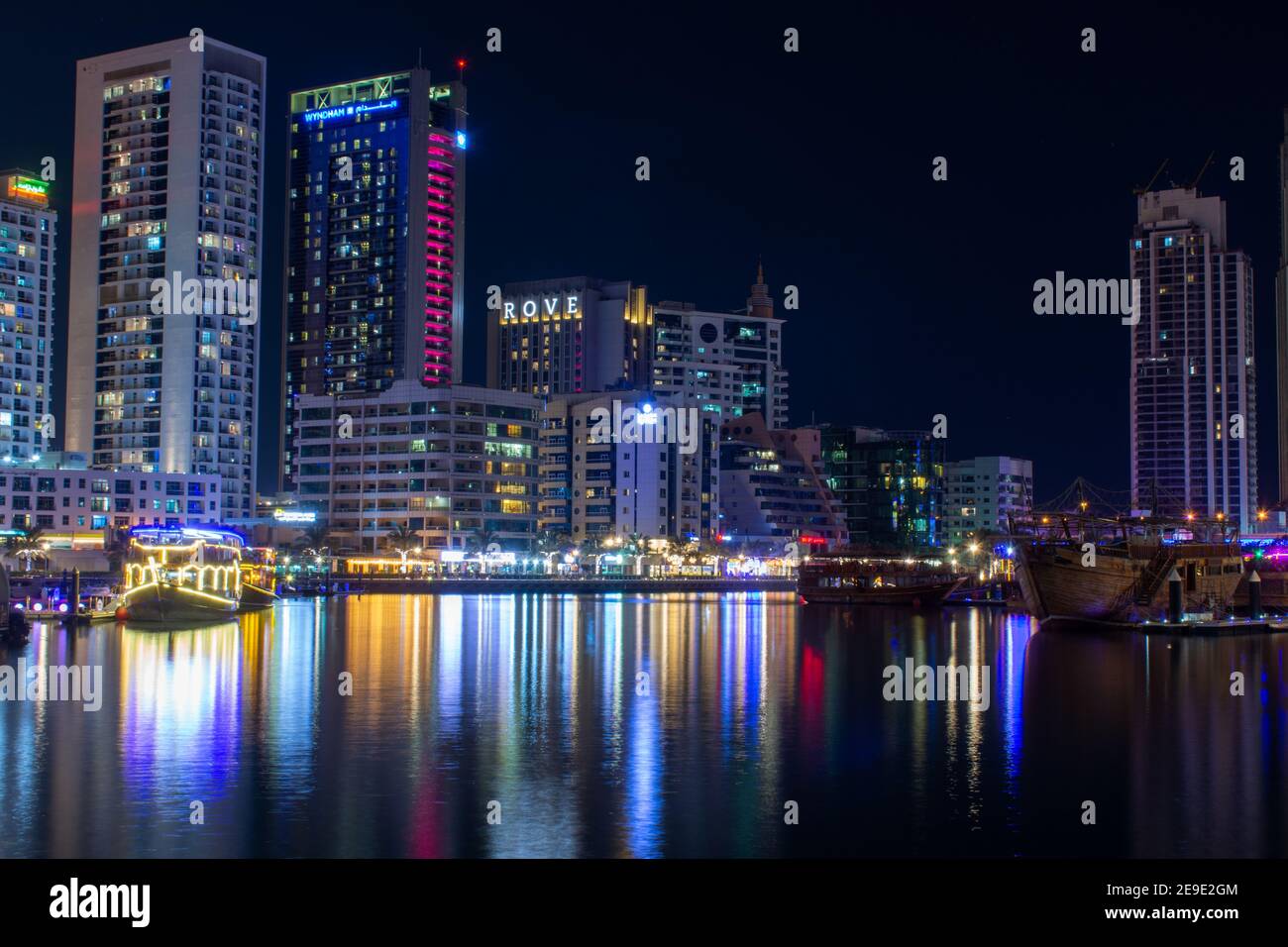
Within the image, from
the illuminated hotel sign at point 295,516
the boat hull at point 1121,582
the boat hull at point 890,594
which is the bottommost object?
the boat hull at point 890,594

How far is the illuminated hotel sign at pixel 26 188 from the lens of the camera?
196 meters

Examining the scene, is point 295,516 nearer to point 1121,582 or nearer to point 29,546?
point 29,546

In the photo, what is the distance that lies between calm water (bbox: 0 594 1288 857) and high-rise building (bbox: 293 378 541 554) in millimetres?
116117

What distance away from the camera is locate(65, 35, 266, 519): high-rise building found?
19375 cm

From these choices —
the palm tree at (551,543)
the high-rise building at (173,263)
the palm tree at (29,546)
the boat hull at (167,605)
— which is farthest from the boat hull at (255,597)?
the high-rise building at (173,263)

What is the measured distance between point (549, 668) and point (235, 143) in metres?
154

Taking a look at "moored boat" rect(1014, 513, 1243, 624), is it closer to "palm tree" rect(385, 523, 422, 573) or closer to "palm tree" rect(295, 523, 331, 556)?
"palm tree" rect(385, 523, 422, 573)

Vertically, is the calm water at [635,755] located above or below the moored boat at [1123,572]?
Result: below

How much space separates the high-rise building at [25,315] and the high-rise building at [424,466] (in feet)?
114

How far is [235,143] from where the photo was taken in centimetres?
19750

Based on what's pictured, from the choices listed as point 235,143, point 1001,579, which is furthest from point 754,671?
point 235,143

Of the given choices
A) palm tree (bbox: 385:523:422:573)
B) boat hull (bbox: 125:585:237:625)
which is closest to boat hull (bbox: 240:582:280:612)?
boat hull (bbox: 125:585:237:625)

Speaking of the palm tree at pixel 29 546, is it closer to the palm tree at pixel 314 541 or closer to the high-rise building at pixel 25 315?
the palm tree at pixel 314 541

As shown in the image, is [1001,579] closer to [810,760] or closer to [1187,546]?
[1187,546]
